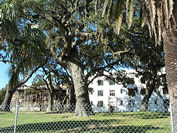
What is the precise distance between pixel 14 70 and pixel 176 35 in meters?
5.71

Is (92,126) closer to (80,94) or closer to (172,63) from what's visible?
(172,63)

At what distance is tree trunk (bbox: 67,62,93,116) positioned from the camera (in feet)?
50.3

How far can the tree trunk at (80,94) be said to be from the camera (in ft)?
50.3

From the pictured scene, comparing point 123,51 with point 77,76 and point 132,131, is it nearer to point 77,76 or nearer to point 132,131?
point 77,76

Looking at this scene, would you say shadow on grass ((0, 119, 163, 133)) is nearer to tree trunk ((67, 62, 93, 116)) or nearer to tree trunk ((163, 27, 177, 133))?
tree trunk ((163, 27, 177, 133))

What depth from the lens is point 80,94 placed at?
15.8 meters

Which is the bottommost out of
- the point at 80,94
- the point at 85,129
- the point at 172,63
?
the point at 85,129

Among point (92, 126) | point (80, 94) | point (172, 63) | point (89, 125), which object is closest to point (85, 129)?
point (92, 126)

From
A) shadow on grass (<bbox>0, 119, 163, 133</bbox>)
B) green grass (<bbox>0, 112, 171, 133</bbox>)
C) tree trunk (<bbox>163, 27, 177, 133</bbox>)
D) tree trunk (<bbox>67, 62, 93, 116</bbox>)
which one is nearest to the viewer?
tree trunk (<bbox>163, 27, 177, 133</bbox>)

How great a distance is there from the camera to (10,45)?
7781 mm

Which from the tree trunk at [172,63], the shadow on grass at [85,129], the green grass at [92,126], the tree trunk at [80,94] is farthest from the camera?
the tree trunk at [80,94]

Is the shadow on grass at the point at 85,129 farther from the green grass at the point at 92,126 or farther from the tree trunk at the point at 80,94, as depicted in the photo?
the tree trunk at the point at 80,94

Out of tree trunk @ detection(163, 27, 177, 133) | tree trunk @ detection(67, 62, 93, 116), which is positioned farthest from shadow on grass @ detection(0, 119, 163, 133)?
tree trunk @ detection(67, 62, 93, 116)

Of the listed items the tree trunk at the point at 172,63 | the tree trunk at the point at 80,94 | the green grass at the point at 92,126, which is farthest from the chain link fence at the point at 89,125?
the tree trunk at the point at 172,63
